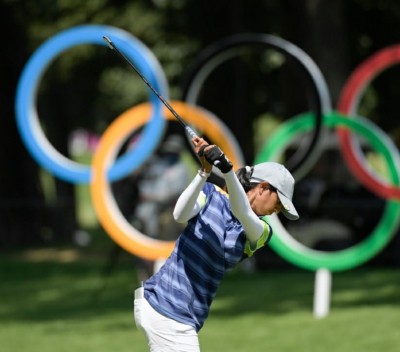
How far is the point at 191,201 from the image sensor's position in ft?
20.9

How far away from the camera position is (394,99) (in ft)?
82.9

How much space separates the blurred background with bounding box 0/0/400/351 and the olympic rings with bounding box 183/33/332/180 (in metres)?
0.14

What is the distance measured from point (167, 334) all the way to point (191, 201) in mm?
782

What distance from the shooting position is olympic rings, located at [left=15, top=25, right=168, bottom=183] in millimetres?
14148

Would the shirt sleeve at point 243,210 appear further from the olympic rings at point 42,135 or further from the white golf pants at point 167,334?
the olympic rings at point 42,135

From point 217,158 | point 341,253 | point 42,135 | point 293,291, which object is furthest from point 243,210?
point 293,291

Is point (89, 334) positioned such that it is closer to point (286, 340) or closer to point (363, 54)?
point (286, 340)

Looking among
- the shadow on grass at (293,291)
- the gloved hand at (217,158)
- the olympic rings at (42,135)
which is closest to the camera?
the gloved hand at (217,158)

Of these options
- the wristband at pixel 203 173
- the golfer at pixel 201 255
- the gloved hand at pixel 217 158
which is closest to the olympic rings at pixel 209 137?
the golfer at pixel 201 255

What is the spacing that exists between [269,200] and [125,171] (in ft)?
25.8

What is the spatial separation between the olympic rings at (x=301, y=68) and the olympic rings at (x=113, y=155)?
0.37m

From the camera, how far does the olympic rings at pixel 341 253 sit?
13625mm

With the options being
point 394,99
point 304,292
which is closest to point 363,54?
point 394,99

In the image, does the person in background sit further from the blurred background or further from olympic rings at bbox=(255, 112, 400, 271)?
olympic rings at bbox=(255, 112, 400, 271)
